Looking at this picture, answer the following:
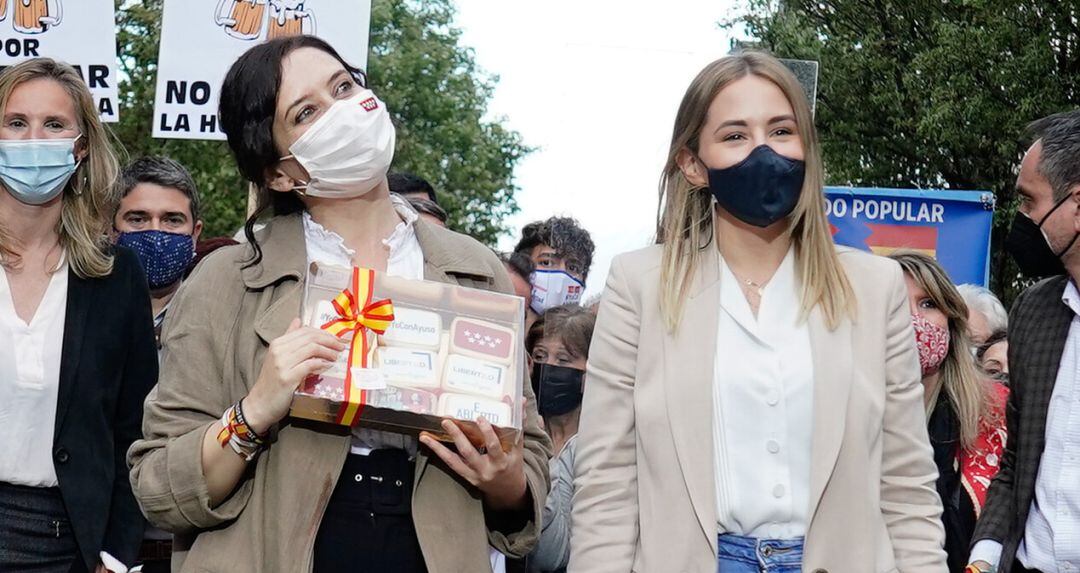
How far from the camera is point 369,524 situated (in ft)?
11.9

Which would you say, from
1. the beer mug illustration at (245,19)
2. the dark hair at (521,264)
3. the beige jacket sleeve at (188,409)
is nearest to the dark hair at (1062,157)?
the beige jacket sleeve at (188,409)

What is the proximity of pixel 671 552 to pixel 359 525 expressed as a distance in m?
0.78

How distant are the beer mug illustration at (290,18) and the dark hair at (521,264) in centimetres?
162

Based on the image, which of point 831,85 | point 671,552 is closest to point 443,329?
point 671,552

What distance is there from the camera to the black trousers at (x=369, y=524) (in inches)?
141

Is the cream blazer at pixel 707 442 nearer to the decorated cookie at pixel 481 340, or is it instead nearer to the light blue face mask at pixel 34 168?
the decorated cookie at pixel 481 340

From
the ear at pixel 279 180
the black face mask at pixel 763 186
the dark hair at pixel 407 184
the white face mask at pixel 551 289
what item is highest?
the dark hair at pixel 407 184

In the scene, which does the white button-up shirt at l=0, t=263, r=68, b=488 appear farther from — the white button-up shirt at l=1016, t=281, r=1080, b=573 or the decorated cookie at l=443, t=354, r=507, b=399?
the white button-up shirt at l=1016, t=281, r=1080, b=573

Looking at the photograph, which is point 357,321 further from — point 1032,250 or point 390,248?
point 1032,250

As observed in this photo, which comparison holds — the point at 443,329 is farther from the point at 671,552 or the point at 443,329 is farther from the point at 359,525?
the point at 671,552

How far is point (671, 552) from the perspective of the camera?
3.57 meters

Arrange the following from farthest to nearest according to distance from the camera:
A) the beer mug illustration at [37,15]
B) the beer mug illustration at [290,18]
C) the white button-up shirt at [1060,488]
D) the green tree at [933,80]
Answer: the green tree at [933,80], the beer mug illustration at [37,15], the beer mug illustration at [290,18], the white button-up shirt at [1060,488]

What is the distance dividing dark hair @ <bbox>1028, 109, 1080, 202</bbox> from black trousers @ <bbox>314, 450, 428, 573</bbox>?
240 cm

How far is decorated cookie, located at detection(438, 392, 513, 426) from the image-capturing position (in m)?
3.51
